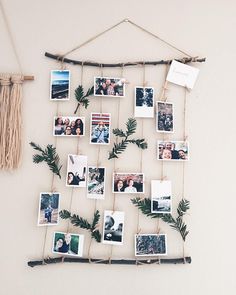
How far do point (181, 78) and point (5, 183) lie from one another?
741mm

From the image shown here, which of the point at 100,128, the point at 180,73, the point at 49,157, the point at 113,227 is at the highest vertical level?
the point at 180,73

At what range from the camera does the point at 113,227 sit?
1.18 meters

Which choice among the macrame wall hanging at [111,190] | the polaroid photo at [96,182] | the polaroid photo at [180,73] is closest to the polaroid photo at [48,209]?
the macrame wall hanging at [111,190]

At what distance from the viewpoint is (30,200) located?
1195mm

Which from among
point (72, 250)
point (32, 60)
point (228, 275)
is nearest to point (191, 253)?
point (228, 275)

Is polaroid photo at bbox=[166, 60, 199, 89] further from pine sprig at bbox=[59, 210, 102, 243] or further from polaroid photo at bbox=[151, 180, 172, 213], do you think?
pine sprig at bbox=[59, 210, 102, 243]

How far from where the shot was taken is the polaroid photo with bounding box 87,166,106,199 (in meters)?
1.19

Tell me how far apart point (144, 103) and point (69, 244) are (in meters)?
0.56

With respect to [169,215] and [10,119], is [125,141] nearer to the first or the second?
[169,215]

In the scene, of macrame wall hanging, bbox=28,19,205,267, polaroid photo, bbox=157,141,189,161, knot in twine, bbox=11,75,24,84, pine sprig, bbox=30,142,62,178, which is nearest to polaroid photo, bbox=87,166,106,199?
macrame wall hanging, bbox=28,19,205,267

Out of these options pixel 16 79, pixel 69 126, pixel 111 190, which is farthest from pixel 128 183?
pixel 16 79

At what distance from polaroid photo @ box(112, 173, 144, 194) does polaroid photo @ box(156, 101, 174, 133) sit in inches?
7.3

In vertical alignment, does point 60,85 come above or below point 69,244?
above

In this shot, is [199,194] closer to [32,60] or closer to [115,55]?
[115,55]
